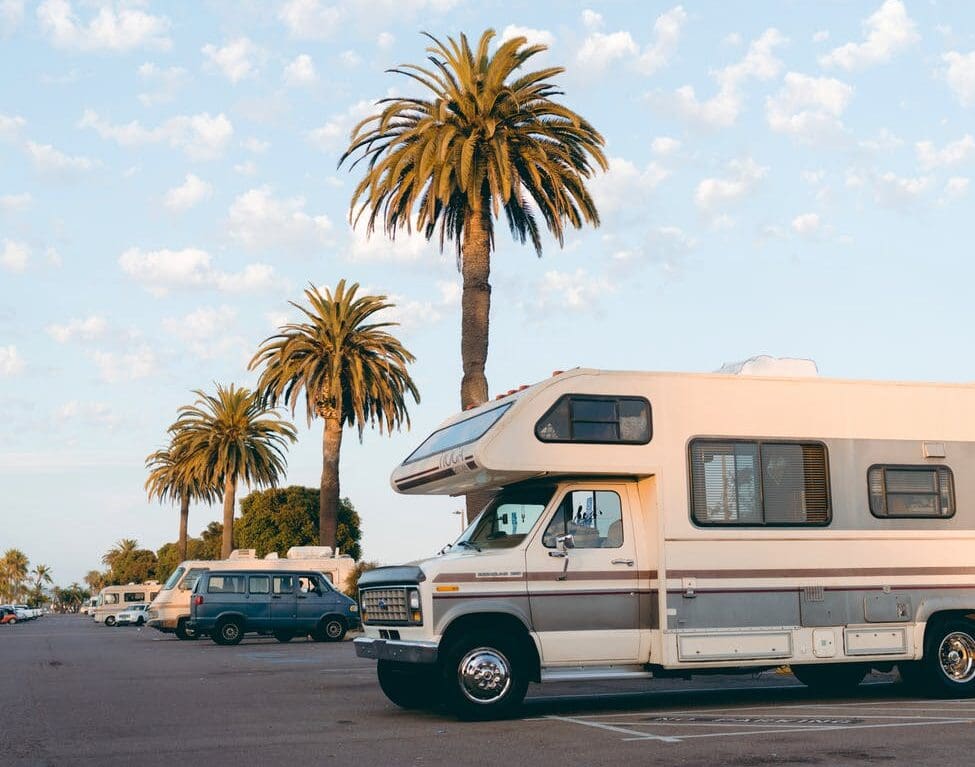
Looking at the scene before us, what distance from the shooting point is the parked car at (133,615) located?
62.8 m

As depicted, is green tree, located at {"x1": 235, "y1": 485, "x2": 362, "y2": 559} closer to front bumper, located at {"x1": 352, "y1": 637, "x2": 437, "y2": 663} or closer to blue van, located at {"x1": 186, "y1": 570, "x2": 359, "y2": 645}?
blue van, located at {"x1": 186, "y1": 570, "x2": 359, "y2": 645}

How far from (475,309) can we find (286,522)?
54408mm

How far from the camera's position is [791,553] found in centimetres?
1302

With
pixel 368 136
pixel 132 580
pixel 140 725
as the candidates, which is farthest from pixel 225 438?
pixel 132 580

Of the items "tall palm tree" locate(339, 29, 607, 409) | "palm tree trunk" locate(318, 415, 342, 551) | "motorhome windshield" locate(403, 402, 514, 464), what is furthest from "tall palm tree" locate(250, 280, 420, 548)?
"motorhome windshield" locate(403, 402, 514, 464)

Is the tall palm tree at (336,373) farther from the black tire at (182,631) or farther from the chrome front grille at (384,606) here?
the chrome front grille at (384,606)

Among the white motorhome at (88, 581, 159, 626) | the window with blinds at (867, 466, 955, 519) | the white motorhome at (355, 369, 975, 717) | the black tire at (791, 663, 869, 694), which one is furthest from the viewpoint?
the white motorhome at (88, 581, 159, 626)

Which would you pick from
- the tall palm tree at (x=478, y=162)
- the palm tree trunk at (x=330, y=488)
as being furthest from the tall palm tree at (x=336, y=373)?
the tall palm tree at (x=478, y=162)

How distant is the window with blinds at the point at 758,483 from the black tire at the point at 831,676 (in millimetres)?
2449

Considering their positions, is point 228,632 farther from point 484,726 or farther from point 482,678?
point 484,726

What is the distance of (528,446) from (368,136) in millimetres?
20558

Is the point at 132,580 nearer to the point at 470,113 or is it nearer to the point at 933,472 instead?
the point at 470,113

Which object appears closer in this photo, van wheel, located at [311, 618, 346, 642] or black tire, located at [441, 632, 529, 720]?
black tire, located at [441, 632, 529, 720]

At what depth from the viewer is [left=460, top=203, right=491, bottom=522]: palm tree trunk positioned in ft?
93.9
